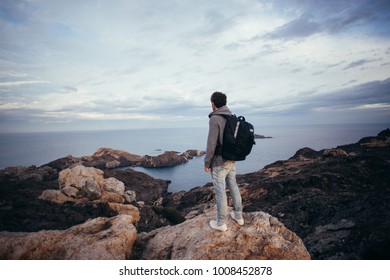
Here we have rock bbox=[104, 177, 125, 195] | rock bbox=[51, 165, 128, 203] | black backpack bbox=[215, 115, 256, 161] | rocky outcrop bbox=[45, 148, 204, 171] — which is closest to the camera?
black backpack bbox=[215, 115, 256, 161]

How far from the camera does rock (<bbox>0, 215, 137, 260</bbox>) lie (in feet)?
19.9

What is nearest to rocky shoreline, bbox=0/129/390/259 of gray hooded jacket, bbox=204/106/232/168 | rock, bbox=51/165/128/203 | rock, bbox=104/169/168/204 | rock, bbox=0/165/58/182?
rock, bbox=51/165/128/203

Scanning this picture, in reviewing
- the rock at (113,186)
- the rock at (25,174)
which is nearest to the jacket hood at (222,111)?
the rock at (113,186)

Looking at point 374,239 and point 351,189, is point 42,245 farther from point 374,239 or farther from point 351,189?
point 351,189

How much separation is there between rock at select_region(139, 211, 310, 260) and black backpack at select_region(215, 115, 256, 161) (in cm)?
217

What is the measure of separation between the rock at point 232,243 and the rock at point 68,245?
73 centimetres

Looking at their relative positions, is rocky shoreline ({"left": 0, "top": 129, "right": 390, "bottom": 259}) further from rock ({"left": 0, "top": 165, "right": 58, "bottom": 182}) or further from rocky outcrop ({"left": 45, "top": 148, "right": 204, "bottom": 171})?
rocky outcrop ({"left": 45, "top": 148, "right": 204, "bottom": 171})

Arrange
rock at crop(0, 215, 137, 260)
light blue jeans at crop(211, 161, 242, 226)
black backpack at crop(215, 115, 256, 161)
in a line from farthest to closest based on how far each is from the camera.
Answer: rock at crop(0, 215, 137, 260) → light blue jeans at crop(211, 161, 242, 226) → black backpack at crop(215, 115, 256, 161)

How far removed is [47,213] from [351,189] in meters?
28.2

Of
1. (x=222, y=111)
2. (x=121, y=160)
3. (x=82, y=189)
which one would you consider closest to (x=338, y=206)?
(x=222, y=111)

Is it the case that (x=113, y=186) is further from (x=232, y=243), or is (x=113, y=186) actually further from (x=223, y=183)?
(x=223, y=183)

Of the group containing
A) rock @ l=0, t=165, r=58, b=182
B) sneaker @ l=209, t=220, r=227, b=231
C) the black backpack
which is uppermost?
the black backpack

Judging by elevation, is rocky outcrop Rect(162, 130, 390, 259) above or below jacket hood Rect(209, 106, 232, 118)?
below
